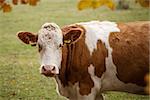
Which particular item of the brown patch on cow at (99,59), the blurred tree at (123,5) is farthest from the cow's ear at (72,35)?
the blurred tree at (123,5)

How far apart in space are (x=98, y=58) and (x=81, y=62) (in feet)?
0.59

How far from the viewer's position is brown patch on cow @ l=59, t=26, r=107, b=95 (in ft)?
15.7

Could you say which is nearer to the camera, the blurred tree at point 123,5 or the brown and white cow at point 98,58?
the brown and white cow at point 98,58

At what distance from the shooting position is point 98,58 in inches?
189

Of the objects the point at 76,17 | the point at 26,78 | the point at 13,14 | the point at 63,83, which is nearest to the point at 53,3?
the point at 13,14

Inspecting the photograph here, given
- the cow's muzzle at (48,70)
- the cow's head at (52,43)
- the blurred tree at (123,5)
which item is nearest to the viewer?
the cow's muzzle at (48,70)

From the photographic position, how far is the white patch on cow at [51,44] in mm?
4629

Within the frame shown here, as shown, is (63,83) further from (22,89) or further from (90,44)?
(22,89)

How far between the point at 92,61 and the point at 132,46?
453 millimetres

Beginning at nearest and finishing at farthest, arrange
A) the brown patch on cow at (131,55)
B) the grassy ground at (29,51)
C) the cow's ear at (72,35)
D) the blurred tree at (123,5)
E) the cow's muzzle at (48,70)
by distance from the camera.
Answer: the cow's muzzle at (48,70) → the cow's ear at (72,35) → the brown patch on cow at (131,55) → the grassy ground at (29,51) → the blurred tree at (123,5)

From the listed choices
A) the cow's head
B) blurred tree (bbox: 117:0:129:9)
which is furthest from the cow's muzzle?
blurred tree (bbox: 117:0:129:9)

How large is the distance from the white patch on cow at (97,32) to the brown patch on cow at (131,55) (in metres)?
0.07

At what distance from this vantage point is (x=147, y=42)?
16.0ft

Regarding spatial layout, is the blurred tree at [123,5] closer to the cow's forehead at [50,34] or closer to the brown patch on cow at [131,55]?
the brown patch on cow at [131,55]
